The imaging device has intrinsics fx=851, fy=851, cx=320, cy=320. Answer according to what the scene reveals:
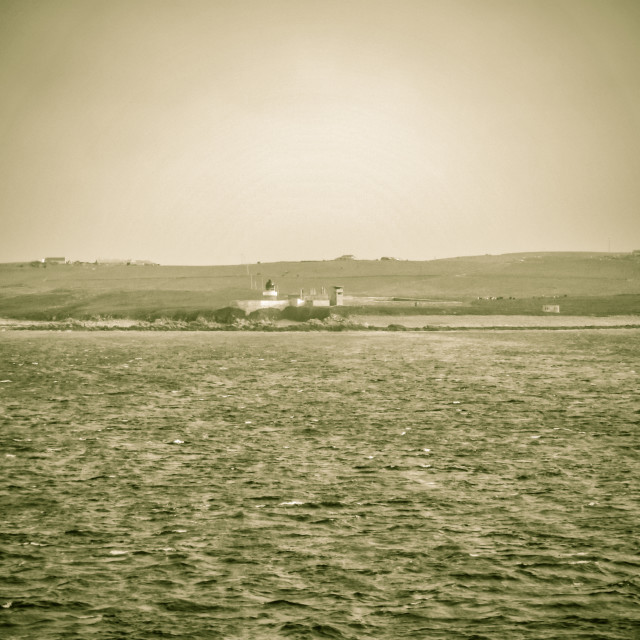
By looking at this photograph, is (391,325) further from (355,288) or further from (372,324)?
(355,288)

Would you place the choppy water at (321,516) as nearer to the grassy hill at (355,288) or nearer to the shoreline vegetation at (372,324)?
the shoreline vegetation at (372,324)

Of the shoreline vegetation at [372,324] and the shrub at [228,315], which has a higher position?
the shrub at [228,315]

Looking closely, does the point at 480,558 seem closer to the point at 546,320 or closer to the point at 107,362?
the point at 107,362

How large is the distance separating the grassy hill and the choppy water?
3609 inches

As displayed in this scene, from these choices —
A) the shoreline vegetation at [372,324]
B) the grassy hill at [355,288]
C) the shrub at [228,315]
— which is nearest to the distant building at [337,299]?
the grassy hill at [355,288]

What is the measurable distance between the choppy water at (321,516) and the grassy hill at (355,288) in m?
91.7

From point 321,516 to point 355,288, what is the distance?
152 metres

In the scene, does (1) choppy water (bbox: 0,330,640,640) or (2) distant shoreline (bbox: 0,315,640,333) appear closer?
(1) choppy water (bbox: 0,330,640,640)

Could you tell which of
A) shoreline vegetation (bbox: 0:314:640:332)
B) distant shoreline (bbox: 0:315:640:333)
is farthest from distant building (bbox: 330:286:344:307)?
shoreline vegetation (bbox: 0:314:640:332)

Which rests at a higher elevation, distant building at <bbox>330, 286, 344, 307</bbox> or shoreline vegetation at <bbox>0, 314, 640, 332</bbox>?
distant building at <bbox>330, 286, 344, 307</bbox>

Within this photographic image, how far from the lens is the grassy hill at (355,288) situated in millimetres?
127944

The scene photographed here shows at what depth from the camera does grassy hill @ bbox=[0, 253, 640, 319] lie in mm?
127944

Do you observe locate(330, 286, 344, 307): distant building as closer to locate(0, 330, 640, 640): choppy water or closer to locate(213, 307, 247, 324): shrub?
locate(213, 307, 247, 324): shrub

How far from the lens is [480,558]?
12.0 m
